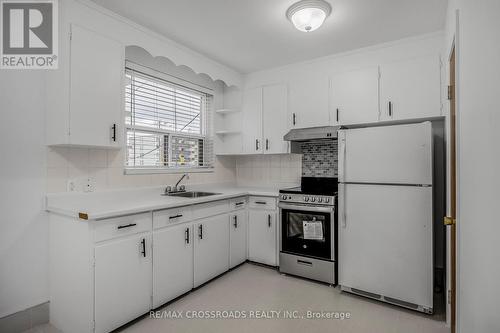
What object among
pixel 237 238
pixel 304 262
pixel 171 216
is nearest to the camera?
pixel 171 216

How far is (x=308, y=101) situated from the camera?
3.42 m

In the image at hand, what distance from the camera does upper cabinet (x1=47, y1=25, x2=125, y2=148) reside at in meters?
2.11

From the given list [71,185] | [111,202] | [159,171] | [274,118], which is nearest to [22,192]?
[71,185]

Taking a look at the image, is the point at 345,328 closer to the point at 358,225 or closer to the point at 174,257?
the point at 358,225

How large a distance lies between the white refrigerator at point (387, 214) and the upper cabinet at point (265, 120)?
105 centimetres

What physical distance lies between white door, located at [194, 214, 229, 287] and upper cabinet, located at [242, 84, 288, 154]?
113cm

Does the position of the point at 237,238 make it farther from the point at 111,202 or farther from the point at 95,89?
the point at 95,89

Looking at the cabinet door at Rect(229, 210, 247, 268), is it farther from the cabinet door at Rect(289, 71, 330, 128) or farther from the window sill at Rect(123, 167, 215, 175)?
the cabinet door at Rect(289, 71, 330, 128)

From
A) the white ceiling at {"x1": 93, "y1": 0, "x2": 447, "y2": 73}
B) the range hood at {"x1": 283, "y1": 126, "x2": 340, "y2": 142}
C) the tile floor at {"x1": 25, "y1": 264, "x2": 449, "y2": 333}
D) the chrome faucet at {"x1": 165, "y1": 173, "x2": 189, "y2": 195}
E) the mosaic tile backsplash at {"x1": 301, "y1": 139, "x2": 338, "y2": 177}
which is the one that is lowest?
the tile floor at {"x1": 25, "y1": 264, "x2": 449, "y2": 333}

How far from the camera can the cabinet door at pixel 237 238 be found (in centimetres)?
321

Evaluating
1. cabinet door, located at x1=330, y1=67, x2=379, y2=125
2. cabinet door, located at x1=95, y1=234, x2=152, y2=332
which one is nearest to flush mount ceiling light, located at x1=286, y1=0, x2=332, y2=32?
cabinet door, located at x1=330, y1=67, x2=379, y2=125

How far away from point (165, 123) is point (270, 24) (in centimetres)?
162

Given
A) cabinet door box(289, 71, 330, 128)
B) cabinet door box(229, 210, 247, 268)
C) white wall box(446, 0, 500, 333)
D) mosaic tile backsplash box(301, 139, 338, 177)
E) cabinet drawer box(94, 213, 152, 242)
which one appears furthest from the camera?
mosaic tile backsplash box(301, 139, 338, 177)

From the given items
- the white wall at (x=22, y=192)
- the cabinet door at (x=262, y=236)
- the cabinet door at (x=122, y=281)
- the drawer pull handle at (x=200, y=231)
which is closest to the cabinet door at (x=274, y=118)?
the cabinet door at (x=262, y=236)
